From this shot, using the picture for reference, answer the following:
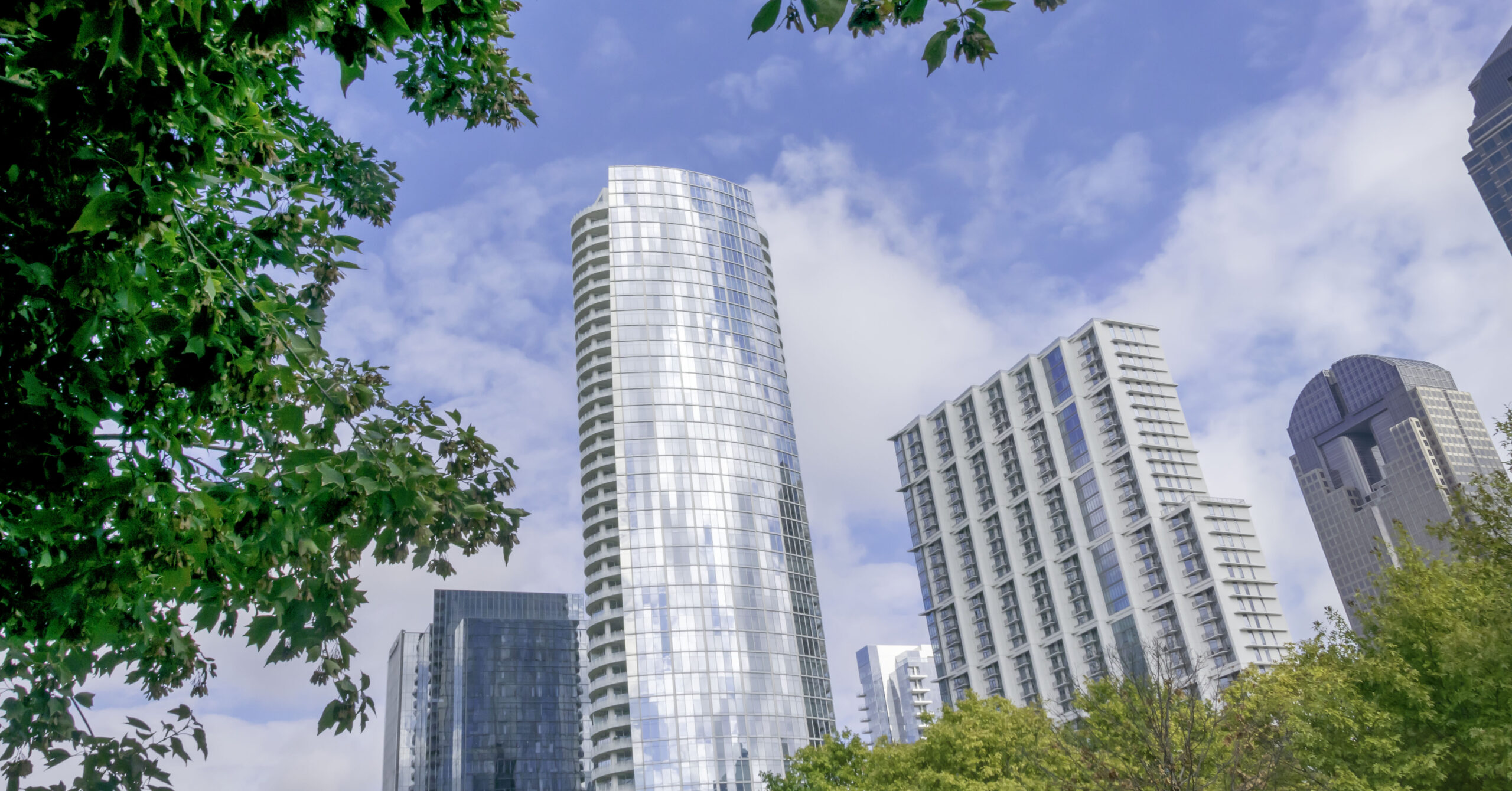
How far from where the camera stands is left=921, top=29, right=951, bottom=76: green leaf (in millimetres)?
4379

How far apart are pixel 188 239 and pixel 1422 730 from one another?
27.1 metres

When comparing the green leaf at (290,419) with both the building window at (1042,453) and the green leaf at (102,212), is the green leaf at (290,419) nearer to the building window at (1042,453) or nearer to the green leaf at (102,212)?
the green leaf at (102,212)

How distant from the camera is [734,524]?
9988cm

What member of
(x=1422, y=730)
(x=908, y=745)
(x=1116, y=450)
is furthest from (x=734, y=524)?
(x=1422, y=730)

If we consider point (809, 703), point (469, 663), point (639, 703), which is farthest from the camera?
point (469, 663)

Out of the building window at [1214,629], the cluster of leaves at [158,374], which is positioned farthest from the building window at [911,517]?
the cluster of leaves at [158,374]

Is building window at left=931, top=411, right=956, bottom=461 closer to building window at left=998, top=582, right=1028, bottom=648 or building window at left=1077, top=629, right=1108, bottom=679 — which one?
building window at left=998, top=582, right=1028, bottom=648

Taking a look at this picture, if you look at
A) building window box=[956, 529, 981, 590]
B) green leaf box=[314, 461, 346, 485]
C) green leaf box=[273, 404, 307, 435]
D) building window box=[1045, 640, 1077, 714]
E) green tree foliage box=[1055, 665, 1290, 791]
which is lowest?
green tree foliage box=[1055, 665, 1290, 791]

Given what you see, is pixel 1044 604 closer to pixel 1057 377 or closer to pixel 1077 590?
pixel 1077 590

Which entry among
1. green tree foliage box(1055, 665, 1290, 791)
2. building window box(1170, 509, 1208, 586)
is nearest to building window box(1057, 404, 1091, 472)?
building window box(1170, 509, 1208, 586)

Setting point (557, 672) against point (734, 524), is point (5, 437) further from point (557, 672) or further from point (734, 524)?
point (557, 672)

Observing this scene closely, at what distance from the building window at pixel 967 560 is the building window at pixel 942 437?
1171 cm

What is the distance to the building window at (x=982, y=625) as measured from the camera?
117625 millimetres

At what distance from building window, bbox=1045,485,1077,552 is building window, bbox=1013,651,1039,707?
1365cm
